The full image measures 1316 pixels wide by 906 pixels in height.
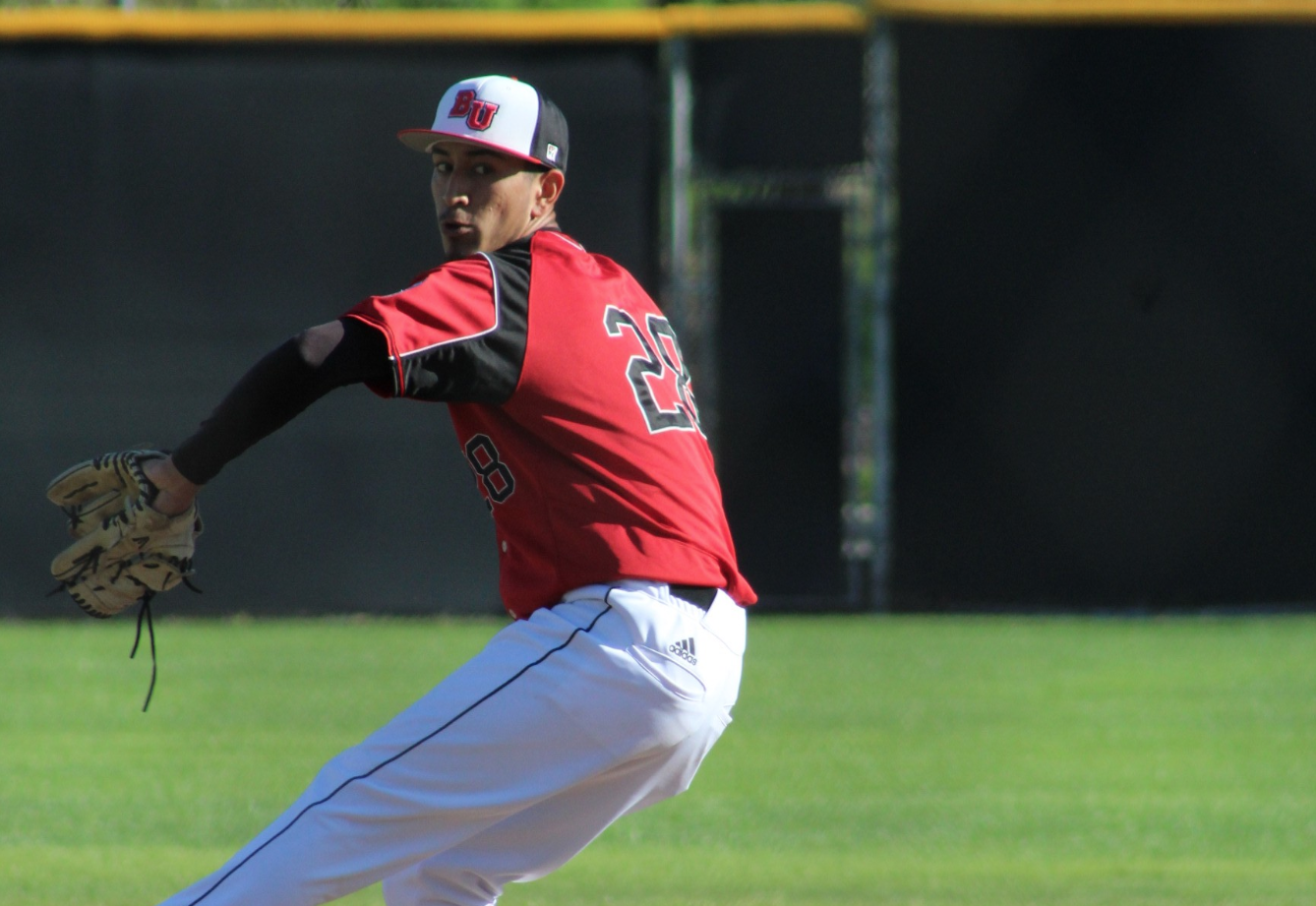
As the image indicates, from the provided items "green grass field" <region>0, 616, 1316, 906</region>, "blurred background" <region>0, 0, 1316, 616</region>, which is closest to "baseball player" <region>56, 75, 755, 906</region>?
"green grass field" <region>0, 616, 1316, 906</region>

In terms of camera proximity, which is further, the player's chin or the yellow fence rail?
the yellow fence rail

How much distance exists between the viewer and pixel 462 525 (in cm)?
997

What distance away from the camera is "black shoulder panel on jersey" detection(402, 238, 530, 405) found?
2908mm

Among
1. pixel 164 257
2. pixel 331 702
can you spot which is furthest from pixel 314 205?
pixel 331 702

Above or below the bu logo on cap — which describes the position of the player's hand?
below

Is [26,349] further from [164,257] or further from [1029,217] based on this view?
[1029,217]

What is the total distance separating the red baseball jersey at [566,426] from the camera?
3000mm

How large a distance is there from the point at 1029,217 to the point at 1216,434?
160 cm

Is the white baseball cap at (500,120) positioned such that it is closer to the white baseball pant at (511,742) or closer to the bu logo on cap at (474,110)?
the bu logo on cap at (474,110)

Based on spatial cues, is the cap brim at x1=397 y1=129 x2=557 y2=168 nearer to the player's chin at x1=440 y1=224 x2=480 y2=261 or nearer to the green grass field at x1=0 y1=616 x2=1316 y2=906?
A: the player's chin at x1=440 y1=224 x2=480 y2=261

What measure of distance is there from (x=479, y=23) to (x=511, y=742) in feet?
25.0

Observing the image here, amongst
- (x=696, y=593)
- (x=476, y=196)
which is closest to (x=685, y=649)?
(x=696, y=593)

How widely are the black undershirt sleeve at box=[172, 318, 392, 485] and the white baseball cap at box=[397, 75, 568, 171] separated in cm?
56

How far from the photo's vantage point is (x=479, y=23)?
32.9ft
